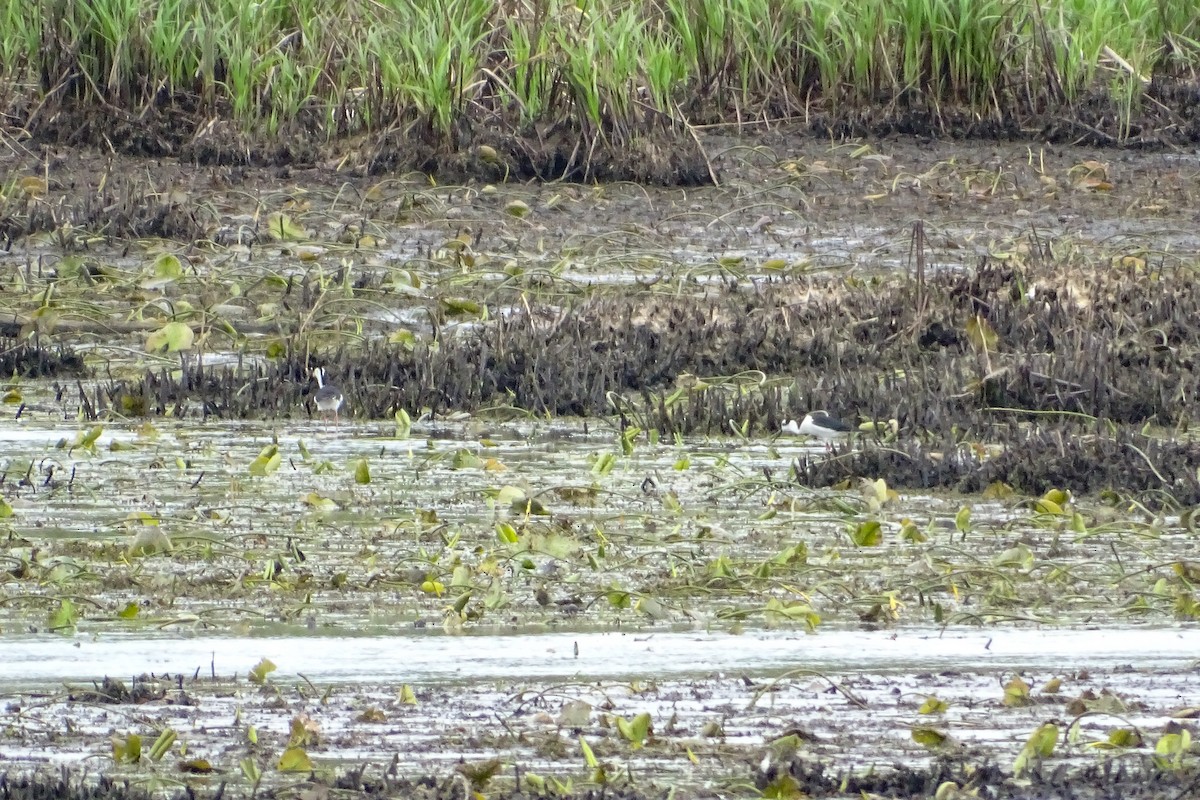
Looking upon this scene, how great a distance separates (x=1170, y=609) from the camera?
16.6ft

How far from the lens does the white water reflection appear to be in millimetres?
4469

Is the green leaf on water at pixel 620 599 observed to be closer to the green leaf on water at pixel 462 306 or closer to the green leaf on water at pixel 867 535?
the green leaf on water at pixel 867 535

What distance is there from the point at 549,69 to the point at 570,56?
0.75ft

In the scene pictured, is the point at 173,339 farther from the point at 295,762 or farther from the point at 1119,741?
the point at 1119,741

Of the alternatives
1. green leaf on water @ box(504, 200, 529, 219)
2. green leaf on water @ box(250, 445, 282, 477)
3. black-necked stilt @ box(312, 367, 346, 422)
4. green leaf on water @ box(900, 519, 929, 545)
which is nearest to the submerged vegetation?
green leaf on water @ box(504, 200, 529, 219)

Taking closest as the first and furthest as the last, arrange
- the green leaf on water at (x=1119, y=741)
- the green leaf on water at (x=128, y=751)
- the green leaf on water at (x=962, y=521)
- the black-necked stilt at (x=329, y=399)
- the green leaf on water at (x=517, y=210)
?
the green leaf on water at (x=128, y=751), the green leaf on water at (x=1119, y=741), the green leaf on water at (x=962, y=521), the black-necked stilt at (x=329, y=399), the green leaf on water at (x=517, y=210)

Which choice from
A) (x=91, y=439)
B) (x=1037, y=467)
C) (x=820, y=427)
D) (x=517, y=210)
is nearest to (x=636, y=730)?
(x=1037, y=467)

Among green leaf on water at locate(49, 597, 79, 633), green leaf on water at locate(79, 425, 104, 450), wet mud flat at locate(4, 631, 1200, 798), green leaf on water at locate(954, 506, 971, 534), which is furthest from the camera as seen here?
green leaf on water at locate(79, 425, 104, 450)

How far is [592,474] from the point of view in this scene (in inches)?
266

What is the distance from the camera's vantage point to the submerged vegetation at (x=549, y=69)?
12.3 metres

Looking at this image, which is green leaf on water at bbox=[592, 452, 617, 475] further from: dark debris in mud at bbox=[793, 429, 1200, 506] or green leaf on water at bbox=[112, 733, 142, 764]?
green leaf on water at bbox=[112, 733, 142, 764]

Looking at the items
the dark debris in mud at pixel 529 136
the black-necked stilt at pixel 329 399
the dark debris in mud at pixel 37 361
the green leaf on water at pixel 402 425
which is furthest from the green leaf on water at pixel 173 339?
the dark debris in mud at pixel 529 136

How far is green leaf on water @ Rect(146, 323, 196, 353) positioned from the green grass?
3631mm

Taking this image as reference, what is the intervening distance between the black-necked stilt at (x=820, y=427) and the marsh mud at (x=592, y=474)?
60 mm
